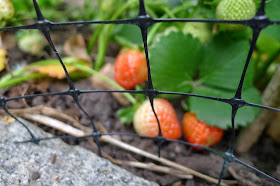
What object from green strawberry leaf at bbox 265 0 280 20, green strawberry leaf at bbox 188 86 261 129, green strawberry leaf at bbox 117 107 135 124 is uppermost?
green strawberry leaf at bbox 265 0 280 20

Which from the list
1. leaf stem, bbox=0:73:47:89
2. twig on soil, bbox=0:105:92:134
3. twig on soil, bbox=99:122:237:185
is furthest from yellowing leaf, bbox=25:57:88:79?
twig on soil, bbox=99:122:237:185

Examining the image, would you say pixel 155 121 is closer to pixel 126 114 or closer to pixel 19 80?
pixel 126 114

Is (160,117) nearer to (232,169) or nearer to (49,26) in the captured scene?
(232,169)

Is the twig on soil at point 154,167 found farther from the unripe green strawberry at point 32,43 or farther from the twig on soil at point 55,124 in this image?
the unripe green strawberry at point 32,43

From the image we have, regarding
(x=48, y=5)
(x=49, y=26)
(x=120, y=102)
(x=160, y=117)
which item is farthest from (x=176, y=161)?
(x=48, y=5)

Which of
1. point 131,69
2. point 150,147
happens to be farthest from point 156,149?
point 131,69

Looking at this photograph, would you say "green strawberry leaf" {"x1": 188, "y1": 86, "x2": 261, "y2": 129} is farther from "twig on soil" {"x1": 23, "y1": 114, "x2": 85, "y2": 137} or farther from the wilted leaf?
the wilted leaf
